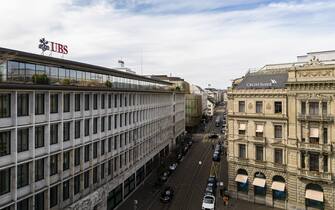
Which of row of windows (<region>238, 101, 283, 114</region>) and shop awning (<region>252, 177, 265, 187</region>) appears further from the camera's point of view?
shop awning (<region>252, 177, 265, 187</region>)

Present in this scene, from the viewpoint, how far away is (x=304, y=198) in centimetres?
4959

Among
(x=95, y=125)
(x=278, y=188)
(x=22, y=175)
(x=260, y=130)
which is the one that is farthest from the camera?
(x=260, y=130)

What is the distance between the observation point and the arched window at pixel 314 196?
47781 mm

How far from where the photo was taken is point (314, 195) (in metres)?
48.1

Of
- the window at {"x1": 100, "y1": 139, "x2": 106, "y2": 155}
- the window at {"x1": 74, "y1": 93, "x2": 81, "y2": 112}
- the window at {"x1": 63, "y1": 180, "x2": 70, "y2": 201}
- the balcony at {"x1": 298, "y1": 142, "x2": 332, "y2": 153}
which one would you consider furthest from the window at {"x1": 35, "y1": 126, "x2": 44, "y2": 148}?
the balcony at {"x1": 298, "y1": 142, "x2": 332, "y2": 153}

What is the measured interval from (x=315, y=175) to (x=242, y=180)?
40.7 feet

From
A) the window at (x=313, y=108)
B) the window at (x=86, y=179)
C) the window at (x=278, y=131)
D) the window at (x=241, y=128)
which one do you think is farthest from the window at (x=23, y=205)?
the window at (x=313, y=108)

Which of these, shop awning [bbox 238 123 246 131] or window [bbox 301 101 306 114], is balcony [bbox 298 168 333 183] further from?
shop awning [bbox 238 123 246 131]

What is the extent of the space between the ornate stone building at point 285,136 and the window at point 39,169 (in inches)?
1374

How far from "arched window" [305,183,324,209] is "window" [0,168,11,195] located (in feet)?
138

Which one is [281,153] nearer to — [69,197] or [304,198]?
[304,198]

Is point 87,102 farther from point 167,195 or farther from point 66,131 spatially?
point 167,195

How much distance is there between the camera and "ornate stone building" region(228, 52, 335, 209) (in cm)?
4756

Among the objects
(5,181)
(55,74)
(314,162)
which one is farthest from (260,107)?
(5,181)
